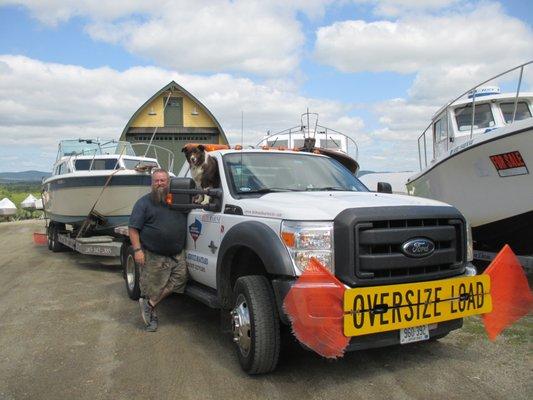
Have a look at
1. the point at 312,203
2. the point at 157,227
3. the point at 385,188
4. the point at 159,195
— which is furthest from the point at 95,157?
the point at 312,203

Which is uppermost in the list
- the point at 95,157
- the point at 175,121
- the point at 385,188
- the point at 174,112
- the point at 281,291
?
the point at 174,112

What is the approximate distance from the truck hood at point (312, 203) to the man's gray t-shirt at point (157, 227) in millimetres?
1168

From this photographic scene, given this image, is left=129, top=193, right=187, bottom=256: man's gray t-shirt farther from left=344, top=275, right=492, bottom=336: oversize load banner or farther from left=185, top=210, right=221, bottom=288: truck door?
left=344, top=275, right=492, bottom=336: oversize load banner

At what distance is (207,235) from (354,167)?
5616mm

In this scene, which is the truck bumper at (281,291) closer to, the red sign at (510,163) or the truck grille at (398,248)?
the truck grille at (398,248)

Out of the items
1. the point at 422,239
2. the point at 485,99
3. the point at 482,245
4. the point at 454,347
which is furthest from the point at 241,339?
the point at 485,99

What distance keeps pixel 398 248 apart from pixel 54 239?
10.5 meters

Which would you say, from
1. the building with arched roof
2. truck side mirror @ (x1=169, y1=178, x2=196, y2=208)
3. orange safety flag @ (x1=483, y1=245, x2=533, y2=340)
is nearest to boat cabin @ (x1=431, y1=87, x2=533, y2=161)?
orange safety flag @ (x1=483, y1=245, x2=533, y2=340)

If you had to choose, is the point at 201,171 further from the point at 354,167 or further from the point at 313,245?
the point at 354,167

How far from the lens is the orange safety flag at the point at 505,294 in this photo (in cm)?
442

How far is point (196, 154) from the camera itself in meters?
6.34

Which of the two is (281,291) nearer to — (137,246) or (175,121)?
(137,246)

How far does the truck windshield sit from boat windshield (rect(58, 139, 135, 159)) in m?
7.14

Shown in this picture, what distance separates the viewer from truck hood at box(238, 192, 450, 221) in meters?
4.05
